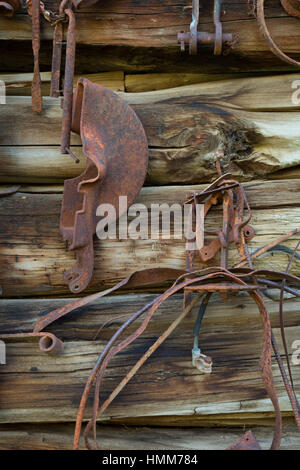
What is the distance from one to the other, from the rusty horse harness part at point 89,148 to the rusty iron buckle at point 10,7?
0.06 m

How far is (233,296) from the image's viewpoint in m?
1.45

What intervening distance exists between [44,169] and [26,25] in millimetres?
557

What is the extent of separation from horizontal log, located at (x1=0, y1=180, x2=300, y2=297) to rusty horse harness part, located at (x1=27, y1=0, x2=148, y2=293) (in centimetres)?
6

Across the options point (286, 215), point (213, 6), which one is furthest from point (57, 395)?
point (213, 6)

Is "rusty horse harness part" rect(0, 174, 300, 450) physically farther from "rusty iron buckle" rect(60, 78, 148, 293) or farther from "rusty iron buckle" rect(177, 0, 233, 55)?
"rusty iron buckle" rect(177, 0, 233, 55)

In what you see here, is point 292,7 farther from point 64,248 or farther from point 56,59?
point 64,248

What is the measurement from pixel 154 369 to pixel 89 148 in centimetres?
72

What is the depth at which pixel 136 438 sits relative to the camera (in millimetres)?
1337

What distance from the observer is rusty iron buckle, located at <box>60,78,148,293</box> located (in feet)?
4.61

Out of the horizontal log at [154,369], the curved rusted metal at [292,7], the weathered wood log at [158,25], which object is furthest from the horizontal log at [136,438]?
the curved rusted metal at [292,7]

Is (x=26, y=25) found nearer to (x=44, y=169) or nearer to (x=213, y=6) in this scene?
(x=44, y=169)

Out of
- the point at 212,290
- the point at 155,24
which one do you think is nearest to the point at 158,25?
the point at 155,24
